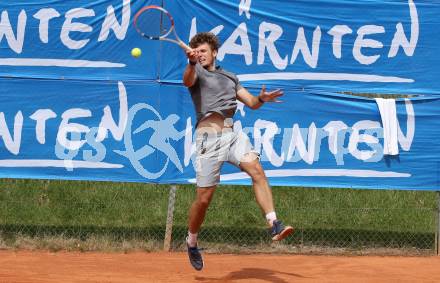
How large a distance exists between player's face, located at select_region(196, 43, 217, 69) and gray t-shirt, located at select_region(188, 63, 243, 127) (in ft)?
0.18

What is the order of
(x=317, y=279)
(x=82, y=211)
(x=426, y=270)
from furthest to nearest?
1. (x=82, y=211)
2. (x=426, y=270)
3. (x=317, y=279)

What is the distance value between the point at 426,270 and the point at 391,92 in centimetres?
207

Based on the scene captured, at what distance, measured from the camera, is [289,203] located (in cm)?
1109

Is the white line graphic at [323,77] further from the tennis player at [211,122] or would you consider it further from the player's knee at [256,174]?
the player's knee at [256,174]

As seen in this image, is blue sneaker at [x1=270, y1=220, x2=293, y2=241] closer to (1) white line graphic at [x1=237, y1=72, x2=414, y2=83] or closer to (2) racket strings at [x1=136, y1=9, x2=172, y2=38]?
(2) racket strings at [x1=136, y1=9, x2=172, y2=38]

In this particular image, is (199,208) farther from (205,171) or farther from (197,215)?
(205,171)

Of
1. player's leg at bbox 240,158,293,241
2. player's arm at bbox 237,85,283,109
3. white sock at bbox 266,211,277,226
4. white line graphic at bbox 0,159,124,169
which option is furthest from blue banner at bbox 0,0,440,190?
white sock at bbox 266,211,277,226

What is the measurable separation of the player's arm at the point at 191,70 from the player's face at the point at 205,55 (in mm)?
197

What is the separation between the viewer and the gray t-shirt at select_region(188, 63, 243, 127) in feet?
23.1

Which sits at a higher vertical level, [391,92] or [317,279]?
[391,92]

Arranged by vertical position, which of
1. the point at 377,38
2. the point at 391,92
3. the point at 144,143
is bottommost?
the point at 144,143

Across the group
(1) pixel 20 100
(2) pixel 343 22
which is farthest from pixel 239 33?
(1) pixel 20 100

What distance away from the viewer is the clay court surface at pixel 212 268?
7840mm

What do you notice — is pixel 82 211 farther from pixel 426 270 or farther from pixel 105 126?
pixel 426 270
